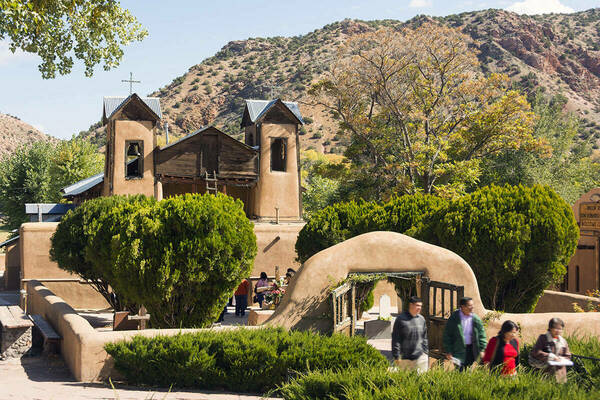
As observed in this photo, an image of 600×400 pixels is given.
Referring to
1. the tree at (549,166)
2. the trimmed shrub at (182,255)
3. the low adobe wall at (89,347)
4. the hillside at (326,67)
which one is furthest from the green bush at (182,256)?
the hillside at (326,67)

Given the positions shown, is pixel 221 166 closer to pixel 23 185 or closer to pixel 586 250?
pixel 586 250

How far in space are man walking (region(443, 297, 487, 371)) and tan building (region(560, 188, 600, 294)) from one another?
14.0 meters

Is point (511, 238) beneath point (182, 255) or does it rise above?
above

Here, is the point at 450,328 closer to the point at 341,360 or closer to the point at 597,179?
the point at 341,360

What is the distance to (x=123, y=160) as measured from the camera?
104 feet

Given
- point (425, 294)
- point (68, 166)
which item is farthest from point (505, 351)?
point (68, 166)

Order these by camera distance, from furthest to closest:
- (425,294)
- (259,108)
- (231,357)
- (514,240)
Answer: (259,108), (514,240), (425,294), (231,357)

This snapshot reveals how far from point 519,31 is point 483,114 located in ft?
340

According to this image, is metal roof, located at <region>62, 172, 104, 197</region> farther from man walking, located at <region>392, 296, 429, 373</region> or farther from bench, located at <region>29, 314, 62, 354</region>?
man walking, located at <region>392, 296, 429, 373</region>

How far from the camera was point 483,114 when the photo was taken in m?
36.4

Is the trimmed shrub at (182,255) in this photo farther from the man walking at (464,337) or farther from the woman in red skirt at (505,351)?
the woman in red skirt at (505,351)

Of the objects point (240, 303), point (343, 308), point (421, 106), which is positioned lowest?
point (240, 303)

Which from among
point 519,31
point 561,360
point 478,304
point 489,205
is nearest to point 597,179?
point 489,205

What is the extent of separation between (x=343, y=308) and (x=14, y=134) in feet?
414
